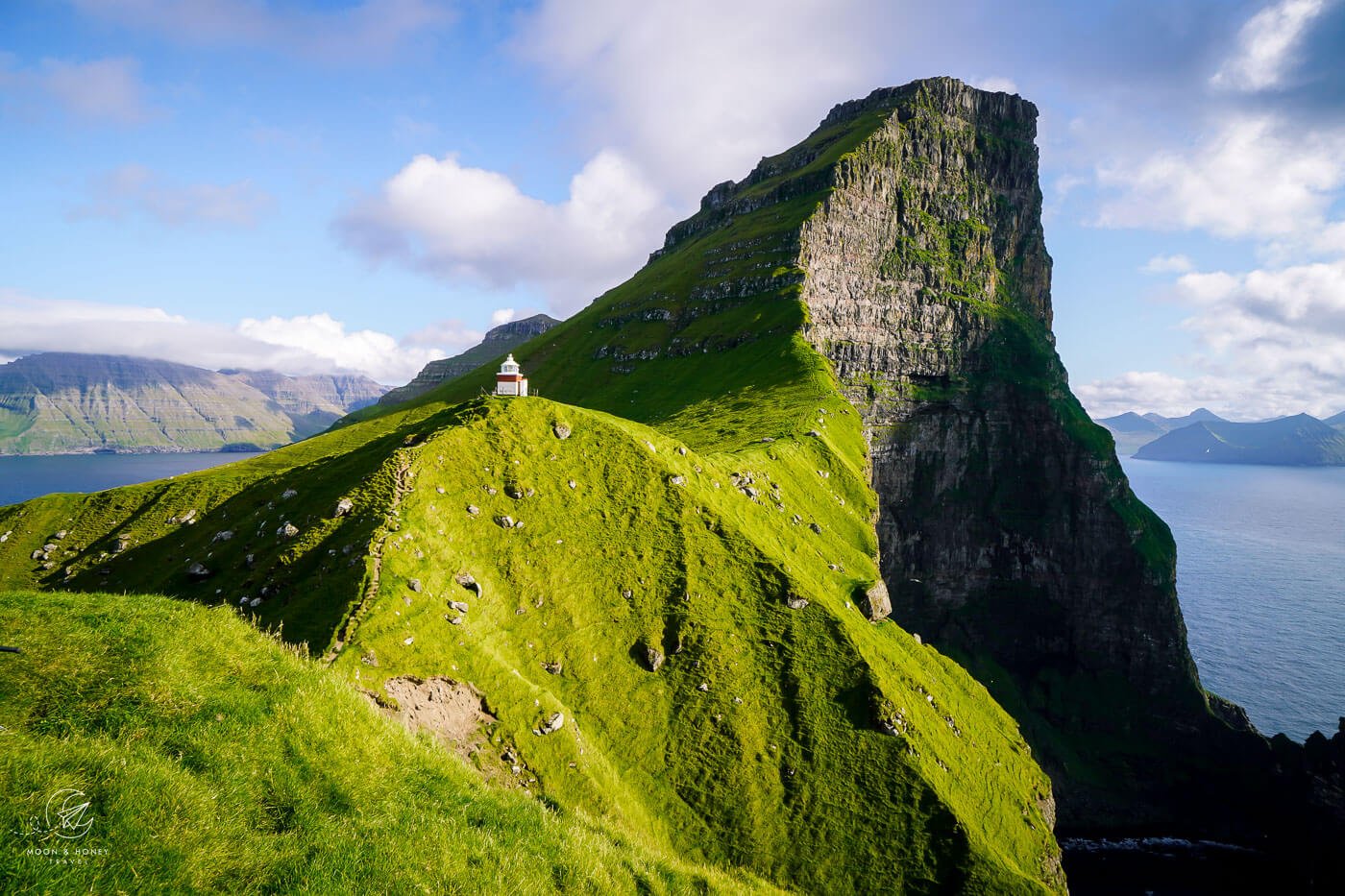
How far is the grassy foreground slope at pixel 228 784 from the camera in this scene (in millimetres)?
9188

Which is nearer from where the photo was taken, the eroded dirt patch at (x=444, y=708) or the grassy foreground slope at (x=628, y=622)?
the eroded dirt patch at (x=444, y=708)

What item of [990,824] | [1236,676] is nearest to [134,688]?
[990,824]

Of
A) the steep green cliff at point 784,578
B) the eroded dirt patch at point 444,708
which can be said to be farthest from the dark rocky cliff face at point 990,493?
the eroded dirt patch at point 444,708

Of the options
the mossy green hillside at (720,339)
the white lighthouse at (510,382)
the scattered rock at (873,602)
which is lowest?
the scattered rock at (873,602)

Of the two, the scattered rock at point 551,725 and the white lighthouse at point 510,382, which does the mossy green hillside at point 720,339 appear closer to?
the white lighthouse at point 510,382

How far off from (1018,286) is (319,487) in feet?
603

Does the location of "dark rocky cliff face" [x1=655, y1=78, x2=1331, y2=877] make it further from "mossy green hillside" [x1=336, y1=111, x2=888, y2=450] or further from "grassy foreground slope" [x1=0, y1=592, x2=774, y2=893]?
"grassy foreground slope" [x1=0, y1=592, x2=774, y2=893]

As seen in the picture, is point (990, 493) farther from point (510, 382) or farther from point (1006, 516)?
point (510, 382)

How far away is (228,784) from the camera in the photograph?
36.9 ft

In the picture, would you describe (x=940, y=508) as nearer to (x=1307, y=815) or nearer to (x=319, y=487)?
(x=1307, y=815)

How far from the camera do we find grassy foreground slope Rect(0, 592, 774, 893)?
919 centimetres

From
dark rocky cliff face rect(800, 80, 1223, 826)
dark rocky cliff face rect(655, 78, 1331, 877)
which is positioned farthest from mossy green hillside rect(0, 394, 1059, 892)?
dark rocky cliff face rect(800, 80, 1223, 826)

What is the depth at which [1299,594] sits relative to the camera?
185 meters

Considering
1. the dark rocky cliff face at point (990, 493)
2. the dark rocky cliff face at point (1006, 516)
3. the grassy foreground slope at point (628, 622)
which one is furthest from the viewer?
the dark rocky cliff face at point (990, 493)
